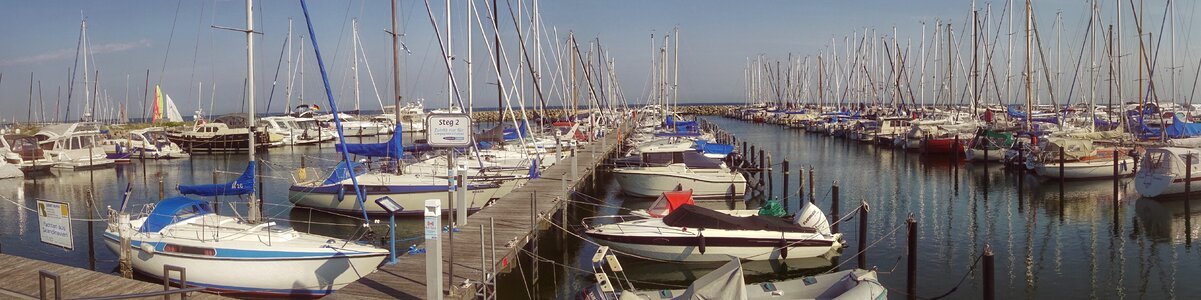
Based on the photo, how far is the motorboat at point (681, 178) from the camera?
3014cm

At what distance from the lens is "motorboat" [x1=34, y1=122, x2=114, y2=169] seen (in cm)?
4659

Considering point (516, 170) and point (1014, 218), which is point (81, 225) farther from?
point (1014, 218)

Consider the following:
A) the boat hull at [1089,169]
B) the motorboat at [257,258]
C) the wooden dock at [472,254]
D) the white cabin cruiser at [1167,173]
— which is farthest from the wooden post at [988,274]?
the boat hull at [1089,169]

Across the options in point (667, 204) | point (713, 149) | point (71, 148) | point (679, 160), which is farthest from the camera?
point (71, 148)

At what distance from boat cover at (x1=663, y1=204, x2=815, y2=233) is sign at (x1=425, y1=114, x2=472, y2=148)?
5729mm

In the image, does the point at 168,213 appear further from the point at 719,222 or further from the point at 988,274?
the point at 988,274

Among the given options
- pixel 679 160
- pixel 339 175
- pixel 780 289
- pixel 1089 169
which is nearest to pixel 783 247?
pixel 780 289

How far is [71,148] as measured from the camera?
159 feet

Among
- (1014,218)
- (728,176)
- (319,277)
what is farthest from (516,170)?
(1014,218)

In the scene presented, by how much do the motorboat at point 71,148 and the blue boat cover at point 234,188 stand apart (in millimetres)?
29704

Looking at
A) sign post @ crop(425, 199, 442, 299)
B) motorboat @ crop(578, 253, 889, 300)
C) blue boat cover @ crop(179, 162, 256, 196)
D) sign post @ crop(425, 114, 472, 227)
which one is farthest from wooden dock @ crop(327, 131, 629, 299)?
blue boat cover @ crop(179, 162, 256, 196)

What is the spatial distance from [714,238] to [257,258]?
32.5 feet

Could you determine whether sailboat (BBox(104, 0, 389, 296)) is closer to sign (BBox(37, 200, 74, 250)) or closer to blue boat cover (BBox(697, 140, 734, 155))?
sign (BBox(37, 200, 74, 250))

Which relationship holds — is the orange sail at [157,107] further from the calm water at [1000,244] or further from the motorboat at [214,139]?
the calm water at [1000,244]
